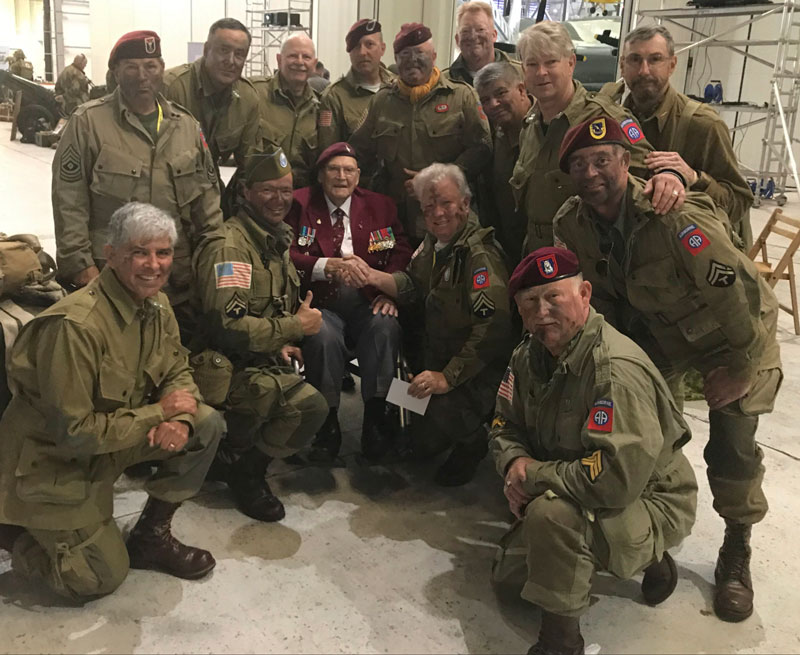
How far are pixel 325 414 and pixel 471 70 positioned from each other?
2.29 meters

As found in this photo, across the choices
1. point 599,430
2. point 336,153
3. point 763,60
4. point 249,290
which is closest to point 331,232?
point 336,153

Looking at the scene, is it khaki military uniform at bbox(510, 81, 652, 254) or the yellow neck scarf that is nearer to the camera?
khaki military uniform at bbox(510, 81, 652, 254)

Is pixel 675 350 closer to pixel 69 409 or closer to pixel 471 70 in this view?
pixel 69 409

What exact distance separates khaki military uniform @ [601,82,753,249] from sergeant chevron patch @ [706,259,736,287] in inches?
26.2

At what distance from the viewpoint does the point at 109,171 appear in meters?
3.23

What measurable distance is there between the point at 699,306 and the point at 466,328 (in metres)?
1.13

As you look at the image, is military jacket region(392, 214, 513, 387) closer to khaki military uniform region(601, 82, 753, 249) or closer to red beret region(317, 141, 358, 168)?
red beret region(317, 141, 358, 168)

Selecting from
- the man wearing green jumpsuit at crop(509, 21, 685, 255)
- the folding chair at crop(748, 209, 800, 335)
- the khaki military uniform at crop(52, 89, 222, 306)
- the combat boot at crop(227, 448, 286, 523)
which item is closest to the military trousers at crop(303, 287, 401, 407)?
the combat boot at crop(227, 448, 286, 523)

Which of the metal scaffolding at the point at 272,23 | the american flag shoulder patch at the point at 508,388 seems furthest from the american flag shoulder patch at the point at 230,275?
the metal scaffolding at the point at 272,23

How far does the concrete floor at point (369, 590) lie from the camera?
7.83 feet

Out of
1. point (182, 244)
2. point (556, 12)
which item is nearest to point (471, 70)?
point (182, 244)

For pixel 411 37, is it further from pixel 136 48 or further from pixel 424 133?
pixel 136 48

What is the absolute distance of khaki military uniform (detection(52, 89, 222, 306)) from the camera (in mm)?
3209

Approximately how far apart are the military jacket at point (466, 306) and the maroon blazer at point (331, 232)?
8.7 inches
